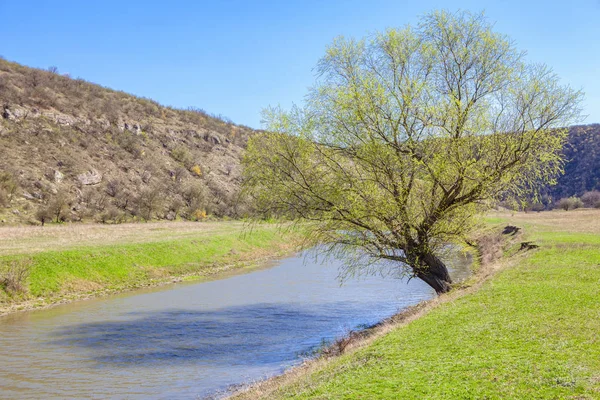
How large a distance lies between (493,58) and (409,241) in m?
8.00

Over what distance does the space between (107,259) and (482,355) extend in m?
28.1

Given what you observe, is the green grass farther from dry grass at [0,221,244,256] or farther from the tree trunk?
the tree trunk

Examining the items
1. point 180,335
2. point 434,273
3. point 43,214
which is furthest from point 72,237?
point 434,273

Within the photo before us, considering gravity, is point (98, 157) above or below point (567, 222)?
above

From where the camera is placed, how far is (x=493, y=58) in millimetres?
19547

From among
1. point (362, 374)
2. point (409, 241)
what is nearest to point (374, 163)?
point (409, 241)

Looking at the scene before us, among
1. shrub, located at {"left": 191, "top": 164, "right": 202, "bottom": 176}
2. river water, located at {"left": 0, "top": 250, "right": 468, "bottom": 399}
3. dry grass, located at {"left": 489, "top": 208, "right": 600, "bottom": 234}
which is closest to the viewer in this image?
river water, located at {"left": 0, "top": 250, "right": 468, "bottom": 399}

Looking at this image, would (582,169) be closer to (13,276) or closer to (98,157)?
(98,157)

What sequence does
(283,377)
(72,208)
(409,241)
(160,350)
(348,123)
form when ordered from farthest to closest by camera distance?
(72,208), (409,241), (348,123), (160,350), (283,377)

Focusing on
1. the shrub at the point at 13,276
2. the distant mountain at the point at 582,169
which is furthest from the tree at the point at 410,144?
the distant mountain at the point at 582,169

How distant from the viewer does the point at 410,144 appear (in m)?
19.0

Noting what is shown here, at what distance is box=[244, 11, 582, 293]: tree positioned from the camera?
18547 mm

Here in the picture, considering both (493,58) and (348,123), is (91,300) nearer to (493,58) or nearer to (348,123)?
(348,123)

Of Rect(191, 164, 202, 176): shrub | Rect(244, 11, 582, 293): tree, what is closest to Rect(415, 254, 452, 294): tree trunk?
Rect(244, 11, 582, 293): tree
